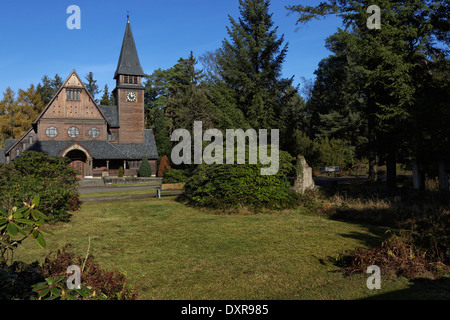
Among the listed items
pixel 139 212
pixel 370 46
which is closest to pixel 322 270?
pixel 139 212

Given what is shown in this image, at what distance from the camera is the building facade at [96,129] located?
142ft

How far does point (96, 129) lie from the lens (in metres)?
45.7

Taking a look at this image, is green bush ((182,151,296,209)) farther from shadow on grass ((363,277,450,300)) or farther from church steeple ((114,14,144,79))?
church steeple ((114,14,144,79))

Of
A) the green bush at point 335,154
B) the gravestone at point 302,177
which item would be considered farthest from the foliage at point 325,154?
the gravestone at point 302,177

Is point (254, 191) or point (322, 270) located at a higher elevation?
point (254, 191)

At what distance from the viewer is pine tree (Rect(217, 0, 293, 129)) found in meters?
22.1

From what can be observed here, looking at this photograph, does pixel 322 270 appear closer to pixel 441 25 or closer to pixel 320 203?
pixel 320 203

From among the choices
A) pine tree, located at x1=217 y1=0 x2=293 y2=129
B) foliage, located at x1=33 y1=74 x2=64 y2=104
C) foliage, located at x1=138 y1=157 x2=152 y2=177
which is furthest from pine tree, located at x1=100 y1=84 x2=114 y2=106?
pine tree, located at x1=217 y1=0 x2=293 y2=129

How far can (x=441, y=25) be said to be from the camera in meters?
16.1

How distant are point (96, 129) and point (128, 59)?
449 inches

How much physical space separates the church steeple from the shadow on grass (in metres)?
47.8

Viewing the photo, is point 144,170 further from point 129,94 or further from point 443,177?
point 443,177

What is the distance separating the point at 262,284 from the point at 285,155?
1075 centimetres
